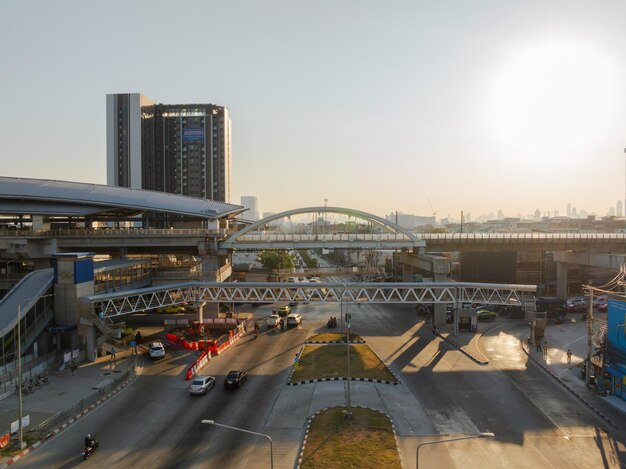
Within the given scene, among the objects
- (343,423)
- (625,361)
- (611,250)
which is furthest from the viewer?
(611,250)

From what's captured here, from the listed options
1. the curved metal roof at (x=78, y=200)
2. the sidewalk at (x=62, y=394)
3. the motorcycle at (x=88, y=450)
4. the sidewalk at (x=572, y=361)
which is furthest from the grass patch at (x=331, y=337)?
the curved metal roof at (x=78, y=200)

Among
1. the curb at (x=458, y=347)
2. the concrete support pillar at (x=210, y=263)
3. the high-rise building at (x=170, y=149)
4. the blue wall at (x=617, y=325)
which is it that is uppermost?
the high-rise building at (x=170, y=149)

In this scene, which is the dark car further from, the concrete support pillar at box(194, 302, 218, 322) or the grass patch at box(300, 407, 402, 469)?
the concrete support pillar at box(194, 302, 218, 322)

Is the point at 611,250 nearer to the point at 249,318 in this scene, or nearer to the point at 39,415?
the point at 249,318

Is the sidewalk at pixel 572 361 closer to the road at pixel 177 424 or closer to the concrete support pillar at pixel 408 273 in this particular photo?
the road at pixel 177 424

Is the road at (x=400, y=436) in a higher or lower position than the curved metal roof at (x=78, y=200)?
lower

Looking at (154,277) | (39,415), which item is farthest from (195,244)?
(39,415)
